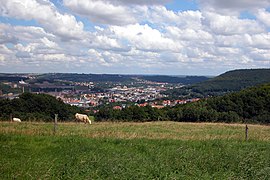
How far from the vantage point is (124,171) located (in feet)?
27.0

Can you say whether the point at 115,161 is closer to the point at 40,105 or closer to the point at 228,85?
the point at 40,105

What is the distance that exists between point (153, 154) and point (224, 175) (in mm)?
2903

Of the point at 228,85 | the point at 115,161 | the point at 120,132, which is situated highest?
the point at 115,161

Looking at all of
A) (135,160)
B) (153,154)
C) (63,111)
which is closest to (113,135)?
(153,154)

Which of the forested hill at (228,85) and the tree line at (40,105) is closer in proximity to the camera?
the tree line at (40,105)

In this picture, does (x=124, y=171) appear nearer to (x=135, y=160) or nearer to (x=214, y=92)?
(x=135, y=160)

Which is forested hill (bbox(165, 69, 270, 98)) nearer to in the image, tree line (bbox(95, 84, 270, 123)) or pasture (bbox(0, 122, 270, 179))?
tree line (bbox(95, 84, 270, 123))

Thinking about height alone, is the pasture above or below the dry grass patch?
above

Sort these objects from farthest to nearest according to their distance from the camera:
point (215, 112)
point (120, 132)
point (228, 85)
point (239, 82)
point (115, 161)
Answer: point (239, 82) < point (228, 85) < point (215, 112) < point (120, 132) < point (115, 161)

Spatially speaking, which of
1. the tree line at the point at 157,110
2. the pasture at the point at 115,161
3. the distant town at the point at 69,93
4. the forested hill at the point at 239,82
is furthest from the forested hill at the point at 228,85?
the pasture at the point at 115,161

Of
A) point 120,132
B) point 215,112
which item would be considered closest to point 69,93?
point 215,112

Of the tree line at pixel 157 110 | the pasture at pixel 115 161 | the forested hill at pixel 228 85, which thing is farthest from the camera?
the forested hill at pixel 228 85

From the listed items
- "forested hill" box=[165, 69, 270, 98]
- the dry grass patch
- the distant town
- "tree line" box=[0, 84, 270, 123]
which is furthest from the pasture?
"forested hill" box=[165, 69, 270, 98]

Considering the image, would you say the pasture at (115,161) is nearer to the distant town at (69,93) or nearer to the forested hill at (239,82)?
the distant town at (69,93)
